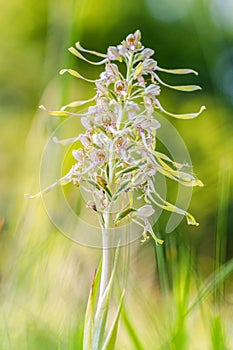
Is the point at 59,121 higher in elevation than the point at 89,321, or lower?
higher

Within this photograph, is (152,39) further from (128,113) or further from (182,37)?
(128,113)

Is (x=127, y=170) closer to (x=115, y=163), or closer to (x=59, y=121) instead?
(x=115, y=163)

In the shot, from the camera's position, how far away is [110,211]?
344 millimetres

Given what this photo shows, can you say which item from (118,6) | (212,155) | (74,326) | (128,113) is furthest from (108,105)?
(118,6)

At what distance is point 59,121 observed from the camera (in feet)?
1.61

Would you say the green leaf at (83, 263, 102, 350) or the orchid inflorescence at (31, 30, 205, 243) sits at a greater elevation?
the orchid inflorescence at (31, 30, 205, 243)

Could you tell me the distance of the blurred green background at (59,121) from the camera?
1.47 feet

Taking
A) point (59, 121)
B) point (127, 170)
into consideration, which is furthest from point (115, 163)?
point (59, 121)

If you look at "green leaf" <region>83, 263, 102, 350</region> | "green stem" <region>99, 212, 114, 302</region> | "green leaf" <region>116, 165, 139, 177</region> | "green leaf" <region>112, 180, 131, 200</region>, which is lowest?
"green leaf" <region>83, 263, 102, 350</region>

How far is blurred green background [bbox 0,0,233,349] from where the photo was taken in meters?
0.45

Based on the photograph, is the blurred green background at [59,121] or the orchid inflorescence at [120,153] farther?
the blurred green background at [59,121]

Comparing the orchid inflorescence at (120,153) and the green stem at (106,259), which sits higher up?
the orchid inflorescence at (120,153)

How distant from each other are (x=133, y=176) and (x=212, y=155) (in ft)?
8.96

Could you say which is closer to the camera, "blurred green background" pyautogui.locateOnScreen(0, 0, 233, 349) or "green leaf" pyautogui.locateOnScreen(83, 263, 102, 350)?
"green leaf" pyautogui.locateOnScreen(83, 263, 102, 350)
